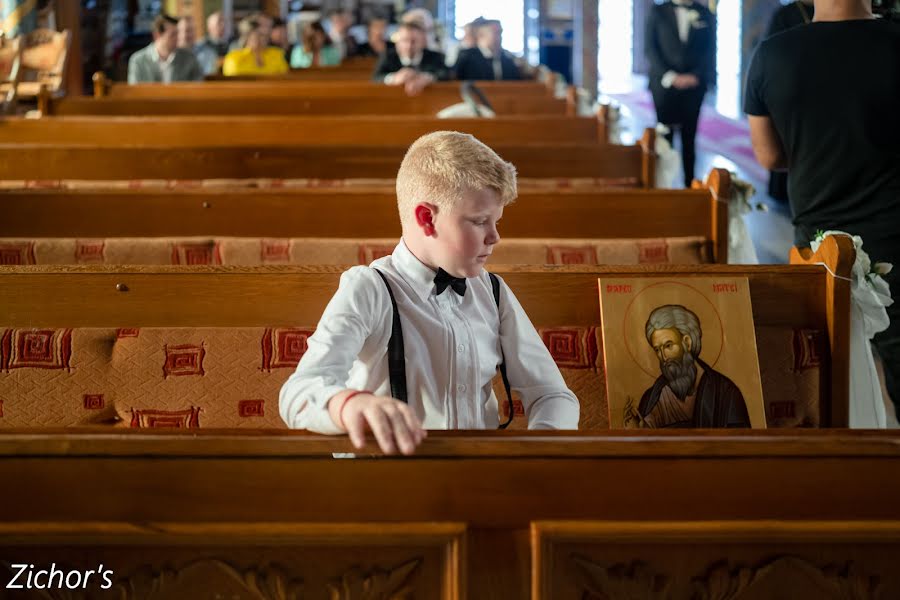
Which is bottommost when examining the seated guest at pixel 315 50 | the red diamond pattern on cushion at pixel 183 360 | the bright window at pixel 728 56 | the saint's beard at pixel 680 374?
the saint's beard at pixel 680 374

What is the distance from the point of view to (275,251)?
3332mm

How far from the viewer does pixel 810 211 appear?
10.7ft

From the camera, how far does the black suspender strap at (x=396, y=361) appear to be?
193 centimetres

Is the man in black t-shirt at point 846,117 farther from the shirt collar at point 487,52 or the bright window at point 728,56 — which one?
the bright window at point 728,56

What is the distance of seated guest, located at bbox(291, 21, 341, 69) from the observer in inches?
555

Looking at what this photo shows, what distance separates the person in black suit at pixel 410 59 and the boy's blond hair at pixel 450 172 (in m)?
6.16

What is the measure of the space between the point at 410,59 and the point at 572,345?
20.0 ft

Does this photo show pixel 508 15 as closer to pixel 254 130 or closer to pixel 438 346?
pixel 254 130

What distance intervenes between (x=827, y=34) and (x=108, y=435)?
2304mm

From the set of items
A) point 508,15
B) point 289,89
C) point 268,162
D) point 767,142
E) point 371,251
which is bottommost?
point 371,251

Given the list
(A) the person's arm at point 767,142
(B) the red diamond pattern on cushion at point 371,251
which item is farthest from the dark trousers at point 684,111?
(B) the red diamond pattern on cushion at point 371,251

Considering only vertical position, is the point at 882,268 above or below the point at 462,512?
above

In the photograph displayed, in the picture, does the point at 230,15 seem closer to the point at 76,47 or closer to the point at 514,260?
the point at 76,47

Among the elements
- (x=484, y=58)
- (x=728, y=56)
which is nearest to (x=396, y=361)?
(x=484, y=58)
